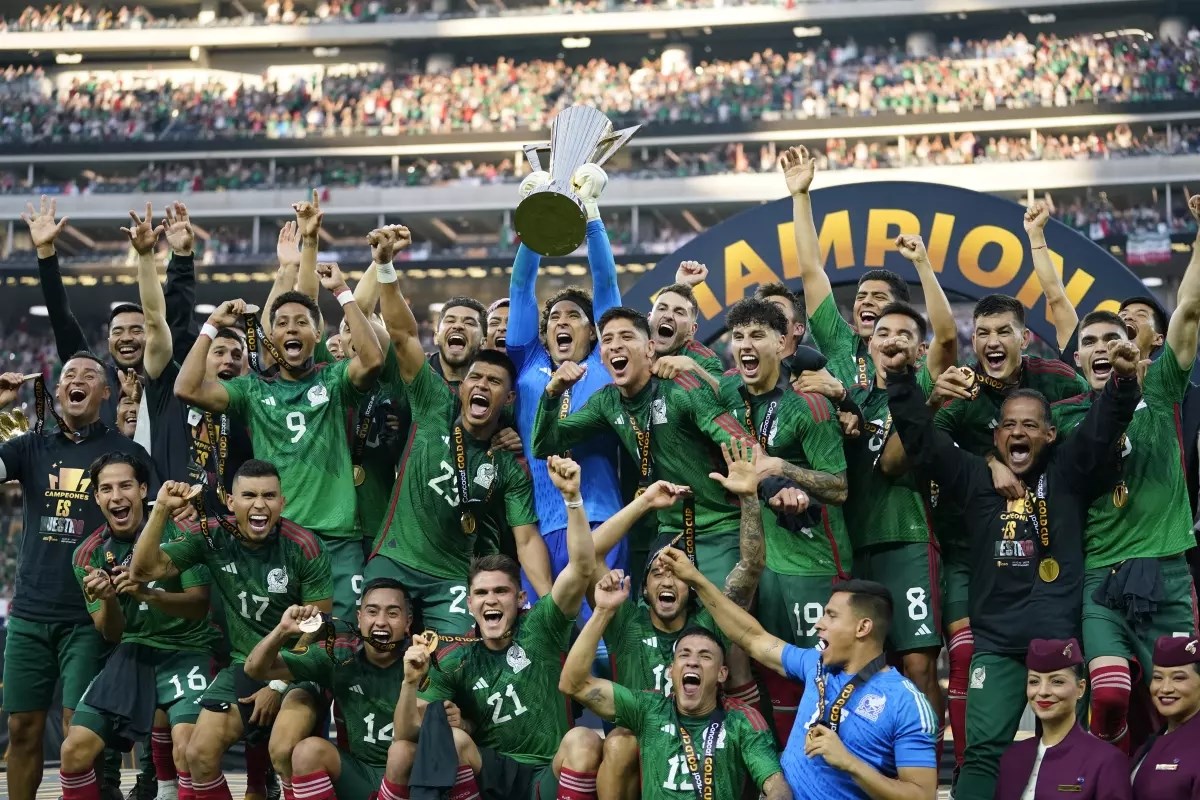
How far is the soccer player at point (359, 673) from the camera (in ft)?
21.7

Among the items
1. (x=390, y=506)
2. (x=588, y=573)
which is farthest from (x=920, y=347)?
(x=390, y=506)

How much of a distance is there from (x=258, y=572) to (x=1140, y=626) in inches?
155

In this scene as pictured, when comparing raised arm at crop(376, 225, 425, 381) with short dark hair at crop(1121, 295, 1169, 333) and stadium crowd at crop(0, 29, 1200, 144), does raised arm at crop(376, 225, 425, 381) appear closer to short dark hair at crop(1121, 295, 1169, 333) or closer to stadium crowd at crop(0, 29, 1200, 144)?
short dark hair at crop(1121, 295, 1169, 333)

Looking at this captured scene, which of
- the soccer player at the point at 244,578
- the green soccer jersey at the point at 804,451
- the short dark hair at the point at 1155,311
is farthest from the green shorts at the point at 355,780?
the short dark hair at the point at 1155,311

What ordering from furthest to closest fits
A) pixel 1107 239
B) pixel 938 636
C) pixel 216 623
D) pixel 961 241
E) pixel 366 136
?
pixel 366 136 < pixel 1107 239 < pixel 961 241 < pixel 216 623 < pixel 938 636

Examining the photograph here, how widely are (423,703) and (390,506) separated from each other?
44.2 inches

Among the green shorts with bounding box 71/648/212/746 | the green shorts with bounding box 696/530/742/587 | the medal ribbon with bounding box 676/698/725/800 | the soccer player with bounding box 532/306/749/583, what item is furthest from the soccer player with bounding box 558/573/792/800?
the green shorts with bounding box 71/648/212/746

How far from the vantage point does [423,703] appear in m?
6.62

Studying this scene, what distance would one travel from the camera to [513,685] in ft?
21.9

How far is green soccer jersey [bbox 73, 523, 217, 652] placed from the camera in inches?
286

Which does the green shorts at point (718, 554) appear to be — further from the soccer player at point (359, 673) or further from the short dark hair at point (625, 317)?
the soccer player at point (359, 673)

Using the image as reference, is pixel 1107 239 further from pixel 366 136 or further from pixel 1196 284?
pixel 1196 284

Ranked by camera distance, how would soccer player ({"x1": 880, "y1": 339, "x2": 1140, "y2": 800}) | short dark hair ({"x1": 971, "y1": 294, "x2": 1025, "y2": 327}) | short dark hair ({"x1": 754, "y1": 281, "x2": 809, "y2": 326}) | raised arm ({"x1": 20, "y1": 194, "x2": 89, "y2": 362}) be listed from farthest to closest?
raised arm ({"x1": 20, "y1": 194, "x2": 89, "y2": 362}) < short dark hair ({"x1": 754, "y1": 281, "x2": 809, "y2": 326}) < short dark hair ({"x1": 971, "y1": 294, "x2": 1025, "y2": 327}) < soccer player ({"x1": 880, "y1": 339, "x2": 1140, "y2": 800})

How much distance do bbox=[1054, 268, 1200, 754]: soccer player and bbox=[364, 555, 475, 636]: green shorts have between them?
2825 mm
